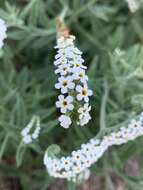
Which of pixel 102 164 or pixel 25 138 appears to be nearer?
pixel 25 138

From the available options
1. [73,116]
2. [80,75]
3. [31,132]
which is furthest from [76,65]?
[31,132]

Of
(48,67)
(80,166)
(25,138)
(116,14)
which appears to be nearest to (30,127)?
(25,138)

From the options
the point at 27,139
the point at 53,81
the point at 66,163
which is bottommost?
the point at 66,163

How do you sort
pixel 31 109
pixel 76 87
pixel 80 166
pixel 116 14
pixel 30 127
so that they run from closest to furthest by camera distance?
pixel 76 87
pixel 80 166
pixel 30 127
pixel 31 109
pixel 116 14

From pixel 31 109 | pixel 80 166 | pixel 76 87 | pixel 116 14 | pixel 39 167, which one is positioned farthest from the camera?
pixel 116 14

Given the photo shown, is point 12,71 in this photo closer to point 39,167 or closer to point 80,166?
point 39,167

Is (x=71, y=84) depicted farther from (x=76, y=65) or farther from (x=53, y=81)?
(x=53, y=81)
